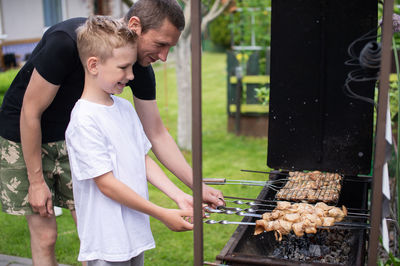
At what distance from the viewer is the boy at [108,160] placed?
182 centimetres

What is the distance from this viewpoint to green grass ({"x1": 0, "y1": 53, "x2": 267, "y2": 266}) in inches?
141

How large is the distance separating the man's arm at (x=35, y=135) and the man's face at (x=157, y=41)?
43cm

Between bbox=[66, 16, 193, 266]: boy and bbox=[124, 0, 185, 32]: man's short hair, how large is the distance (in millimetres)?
107

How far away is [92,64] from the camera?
1.86 metres

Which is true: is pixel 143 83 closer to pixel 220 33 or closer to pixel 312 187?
pixel 312 187

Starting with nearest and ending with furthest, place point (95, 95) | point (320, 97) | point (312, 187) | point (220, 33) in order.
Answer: point (95, 95) < point (312, 187) < point (320, 97) < point (220, 33)

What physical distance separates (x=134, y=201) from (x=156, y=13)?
0.79m

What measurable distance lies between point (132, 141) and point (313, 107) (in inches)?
47.4

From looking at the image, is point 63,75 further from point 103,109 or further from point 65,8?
point 65,8

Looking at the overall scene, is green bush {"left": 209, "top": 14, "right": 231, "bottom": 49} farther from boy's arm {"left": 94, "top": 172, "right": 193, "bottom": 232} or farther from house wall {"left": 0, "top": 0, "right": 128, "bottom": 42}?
boy's arm {"left": 94, "top": 172, "right": 193, "bottom": 232}

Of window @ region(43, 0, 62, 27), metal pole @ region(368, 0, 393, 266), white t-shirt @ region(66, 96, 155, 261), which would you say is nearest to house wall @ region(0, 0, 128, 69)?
window @ region(43, 0, 62, 27)

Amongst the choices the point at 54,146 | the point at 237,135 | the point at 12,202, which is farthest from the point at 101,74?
the point at 237,135

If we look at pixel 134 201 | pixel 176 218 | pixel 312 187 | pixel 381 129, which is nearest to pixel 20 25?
pixel 312 187

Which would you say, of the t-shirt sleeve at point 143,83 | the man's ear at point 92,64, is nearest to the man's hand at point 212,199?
the t-shirt sleeve at point 143,83
